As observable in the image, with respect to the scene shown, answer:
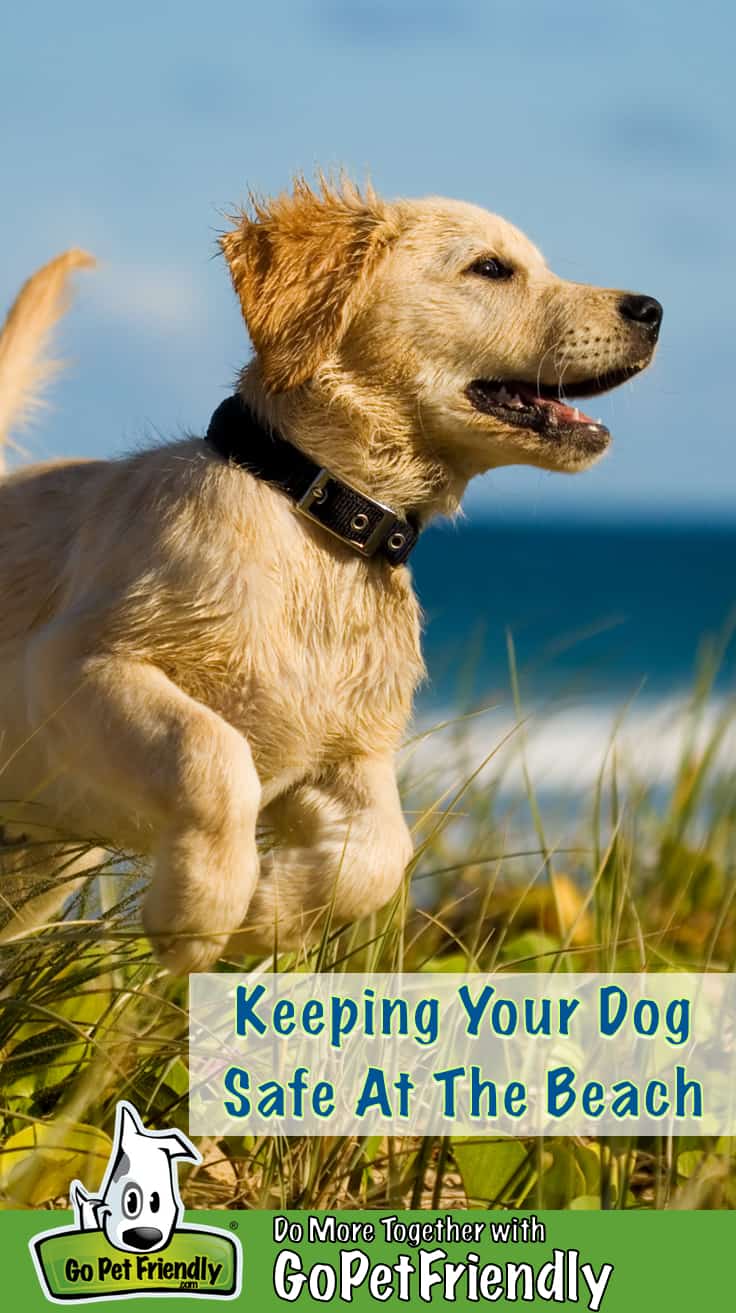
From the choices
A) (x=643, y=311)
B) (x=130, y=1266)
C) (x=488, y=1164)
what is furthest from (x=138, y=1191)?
(x=643, y=311)

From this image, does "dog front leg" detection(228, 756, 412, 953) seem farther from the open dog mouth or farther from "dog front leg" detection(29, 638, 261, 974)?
the open dog mouth

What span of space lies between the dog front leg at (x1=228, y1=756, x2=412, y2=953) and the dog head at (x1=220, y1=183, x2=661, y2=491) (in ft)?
2.49

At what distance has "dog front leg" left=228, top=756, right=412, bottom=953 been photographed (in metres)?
3.07

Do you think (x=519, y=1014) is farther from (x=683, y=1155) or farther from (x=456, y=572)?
(x=456, y=572)

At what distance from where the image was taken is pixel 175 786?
2775 millimetres

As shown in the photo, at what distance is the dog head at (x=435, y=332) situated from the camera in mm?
3148

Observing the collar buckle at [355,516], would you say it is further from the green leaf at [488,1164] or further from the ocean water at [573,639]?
the green leaf at [488,1164]

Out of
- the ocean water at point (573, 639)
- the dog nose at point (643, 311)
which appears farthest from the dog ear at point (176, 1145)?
the dog nose at point (643, 311)

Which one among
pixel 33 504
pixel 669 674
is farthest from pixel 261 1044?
pixel 669 674

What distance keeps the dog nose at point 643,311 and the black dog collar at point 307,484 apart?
708 mm

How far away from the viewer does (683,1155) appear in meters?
3.07

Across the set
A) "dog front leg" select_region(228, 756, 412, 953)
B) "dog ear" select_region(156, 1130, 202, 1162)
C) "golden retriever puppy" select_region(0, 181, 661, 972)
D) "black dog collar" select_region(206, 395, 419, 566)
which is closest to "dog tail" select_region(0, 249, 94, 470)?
"golden retriever puppy" select_region(0, 181, 661, 972)

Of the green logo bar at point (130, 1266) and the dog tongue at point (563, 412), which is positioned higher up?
the dog tongue at point (563, 412)

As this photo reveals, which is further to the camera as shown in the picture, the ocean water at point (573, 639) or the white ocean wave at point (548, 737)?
the ocean water at point (573, 639)
